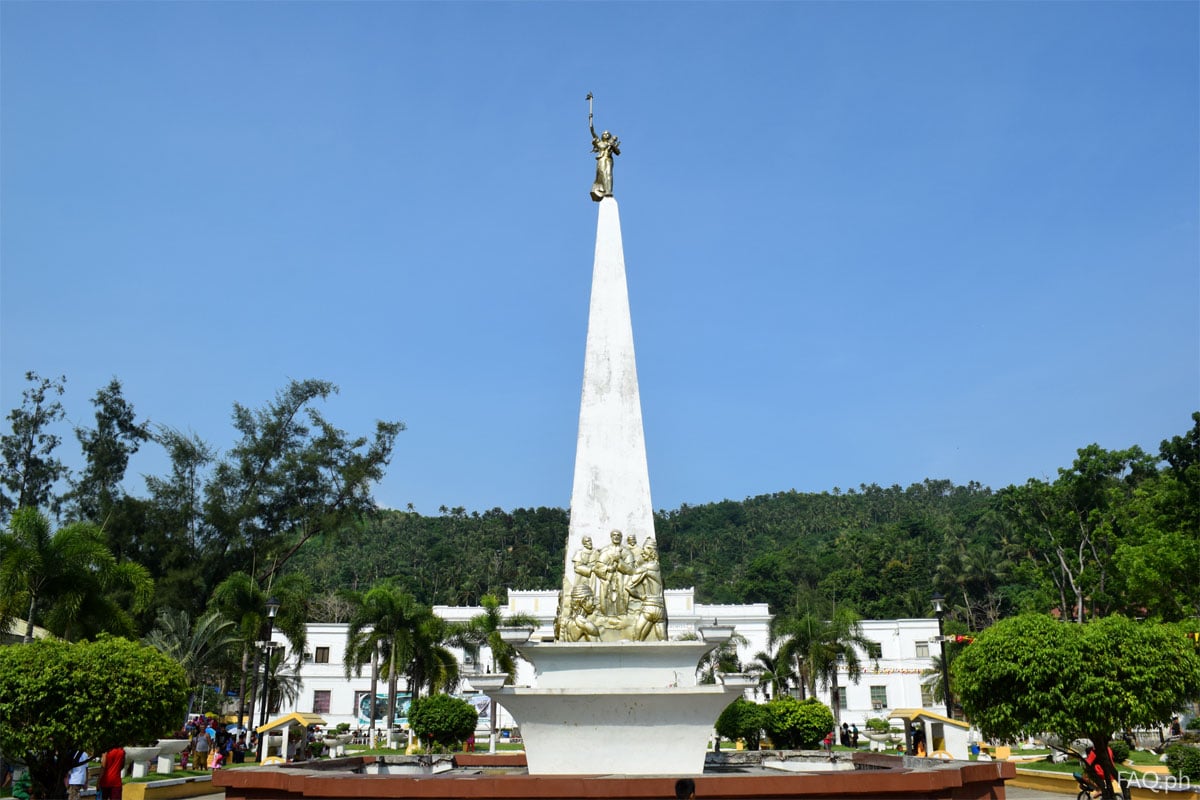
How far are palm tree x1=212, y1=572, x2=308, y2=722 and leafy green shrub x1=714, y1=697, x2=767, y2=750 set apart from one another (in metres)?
15.9

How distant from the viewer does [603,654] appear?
14.8 m

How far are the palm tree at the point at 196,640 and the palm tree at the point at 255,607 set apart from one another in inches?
22.3

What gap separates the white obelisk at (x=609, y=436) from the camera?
1622cm

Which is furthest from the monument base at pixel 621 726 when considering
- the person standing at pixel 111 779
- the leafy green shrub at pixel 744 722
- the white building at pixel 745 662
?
the white building at pixel 745 662

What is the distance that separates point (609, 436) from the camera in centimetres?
1662

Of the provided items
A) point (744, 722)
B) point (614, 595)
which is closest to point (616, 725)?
point (614, 595)

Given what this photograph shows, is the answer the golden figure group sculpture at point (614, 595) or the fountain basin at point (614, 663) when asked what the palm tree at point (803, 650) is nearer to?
the golden figure group sculpture at point (614, 595)

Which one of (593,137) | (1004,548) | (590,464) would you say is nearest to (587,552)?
(590,464)

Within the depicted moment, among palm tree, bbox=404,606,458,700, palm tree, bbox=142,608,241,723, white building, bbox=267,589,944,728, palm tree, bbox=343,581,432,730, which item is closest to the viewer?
palm tree, bbox=142,608,241,723

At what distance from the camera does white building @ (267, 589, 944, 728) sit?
51094 millimetres

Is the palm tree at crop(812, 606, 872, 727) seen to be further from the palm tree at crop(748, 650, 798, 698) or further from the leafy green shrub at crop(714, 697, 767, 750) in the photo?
the leafy green shrub at crop(714, 697, 767, 750)

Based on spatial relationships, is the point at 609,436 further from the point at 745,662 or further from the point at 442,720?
the point at 745,662

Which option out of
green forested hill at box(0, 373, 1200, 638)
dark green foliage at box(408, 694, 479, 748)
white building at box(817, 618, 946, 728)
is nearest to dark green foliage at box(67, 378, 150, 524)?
green forested hill at box(0, 373, 1200, 638)

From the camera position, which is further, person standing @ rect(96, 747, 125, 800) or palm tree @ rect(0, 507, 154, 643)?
palm tree @ rect(0, 507, 154, 643)
